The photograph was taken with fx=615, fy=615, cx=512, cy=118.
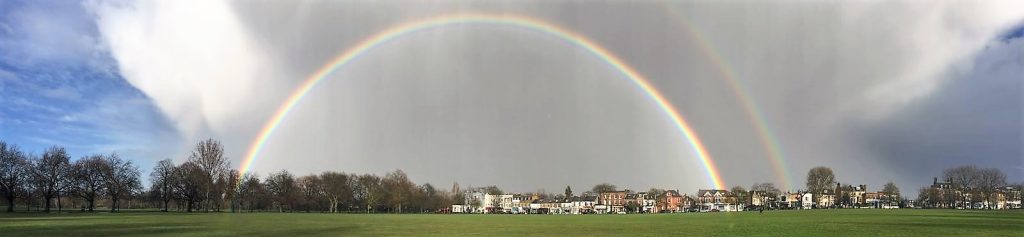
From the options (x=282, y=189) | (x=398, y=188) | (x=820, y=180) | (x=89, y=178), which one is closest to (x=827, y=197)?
(x=820, y=180)

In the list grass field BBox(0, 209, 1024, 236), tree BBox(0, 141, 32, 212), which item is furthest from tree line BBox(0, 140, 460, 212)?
grass field BBox(0, 209, 1024, 236)

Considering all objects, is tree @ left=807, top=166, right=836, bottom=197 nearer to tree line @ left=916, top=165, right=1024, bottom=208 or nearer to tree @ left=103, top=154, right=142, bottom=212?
tree line @ left=916, top=165, right=1024, bottom=208

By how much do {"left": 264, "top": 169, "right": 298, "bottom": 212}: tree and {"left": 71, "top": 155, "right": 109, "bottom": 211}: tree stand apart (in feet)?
131

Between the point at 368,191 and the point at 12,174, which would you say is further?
the point at 368,191

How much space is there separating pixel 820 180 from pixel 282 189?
485 feet

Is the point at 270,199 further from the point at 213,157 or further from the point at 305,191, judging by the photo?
the point at 213,157

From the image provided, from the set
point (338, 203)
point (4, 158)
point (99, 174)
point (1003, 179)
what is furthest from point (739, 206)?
point (4, 158)

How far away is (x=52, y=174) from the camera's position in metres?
104

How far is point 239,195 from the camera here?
141125mm

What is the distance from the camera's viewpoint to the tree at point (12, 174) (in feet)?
318

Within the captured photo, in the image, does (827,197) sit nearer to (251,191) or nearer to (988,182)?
(988,182)

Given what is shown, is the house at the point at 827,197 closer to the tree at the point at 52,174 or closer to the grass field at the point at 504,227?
the grass field at the point at 504,227

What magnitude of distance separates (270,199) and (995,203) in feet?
640

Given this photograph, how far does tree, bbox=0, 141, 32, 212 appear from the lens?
96.9m
